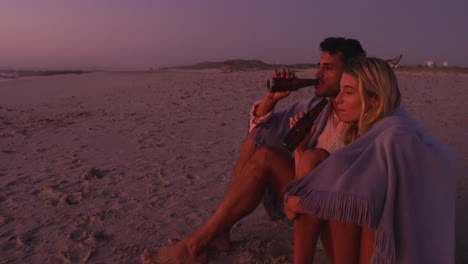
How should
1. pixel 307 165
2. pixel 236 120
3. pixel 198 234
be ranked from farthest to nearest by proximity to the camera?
1. pixel 236 120
2. pixel 198 234
3. pixel 307 165

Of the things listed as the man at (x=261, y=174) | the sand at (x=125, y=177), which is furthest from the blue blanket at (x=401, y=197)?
the sand at (x=125, y=177)

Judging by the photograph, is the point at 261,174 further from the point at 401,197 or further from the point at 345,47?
the point at 345,47

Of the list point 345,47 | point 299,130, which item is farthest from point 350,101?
point 345,47

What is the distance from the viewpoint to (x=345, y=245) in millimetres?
1688

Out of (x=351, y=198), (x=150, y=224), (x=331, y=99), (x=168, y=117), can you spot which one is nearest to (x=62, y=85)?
(x=168, y=117)

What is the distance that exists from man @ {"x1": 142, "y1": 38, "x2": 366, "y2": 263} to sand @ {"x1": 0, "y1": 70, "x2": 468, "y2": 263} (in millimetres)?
192

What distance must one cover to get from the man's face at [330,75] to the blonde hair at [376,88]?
2.30 feet

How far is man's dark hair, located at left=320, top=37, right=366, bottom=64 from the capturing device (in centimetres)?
250

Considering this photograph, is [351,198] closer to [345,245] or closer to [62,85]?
[345,245]

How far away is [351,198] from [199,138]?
422 cm

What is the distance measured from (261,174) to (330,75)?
974 millimetres

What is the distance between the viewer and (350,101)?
188 centimetres

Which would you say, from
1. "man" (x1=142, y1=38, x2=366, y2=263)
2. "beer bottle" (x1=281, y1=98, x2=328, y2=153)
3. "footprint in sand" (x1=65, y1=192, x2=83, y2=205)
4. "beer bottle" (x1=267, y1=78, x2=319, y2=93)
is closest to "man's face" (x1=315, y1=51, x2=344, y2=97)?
"man" (x1=142, y1=38, x2=366, y2=263)

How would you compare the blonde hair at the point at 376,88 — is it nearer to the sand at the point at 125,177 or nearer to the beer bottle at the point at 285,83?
the beer bottle at the point at 285,83
